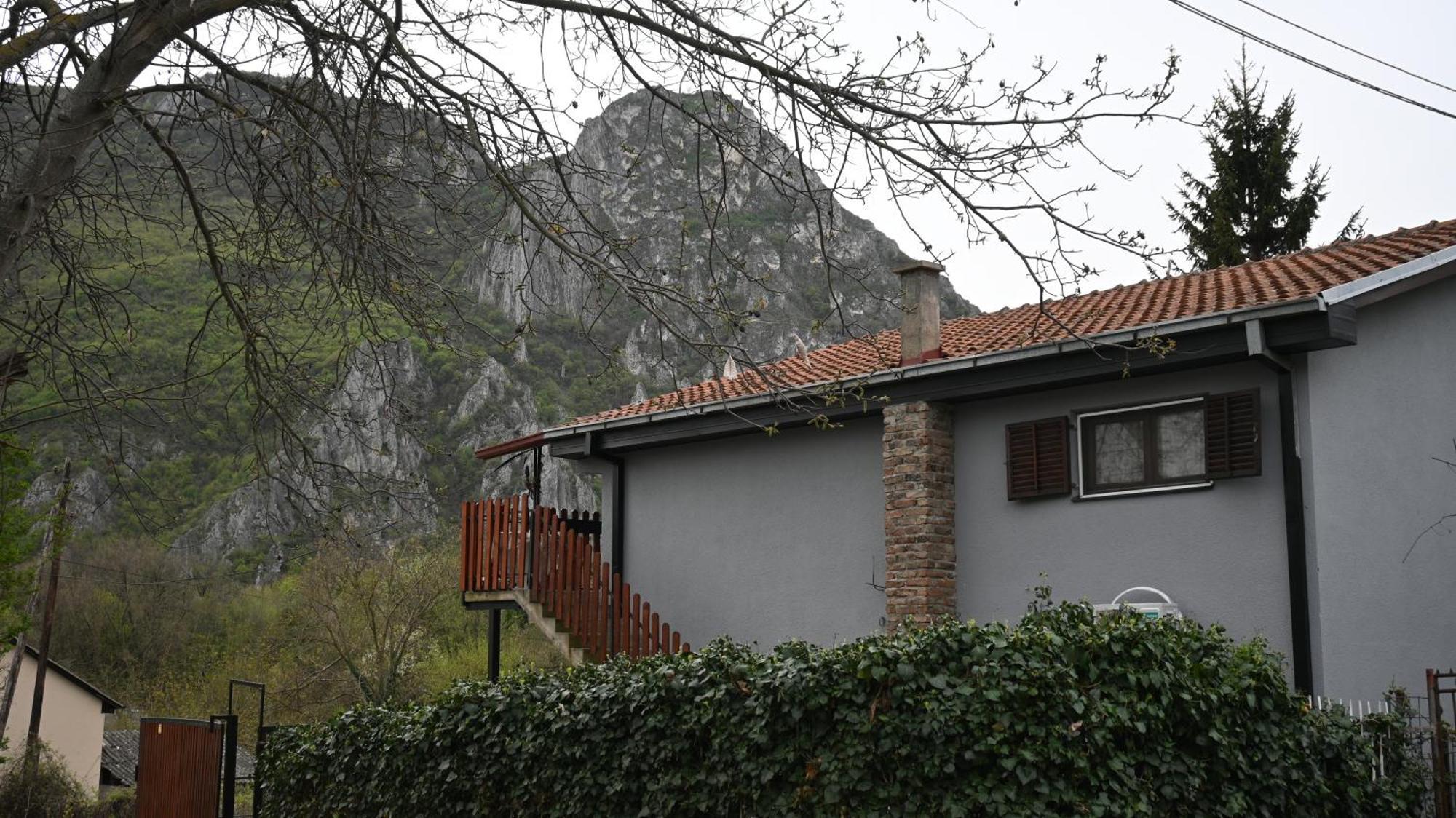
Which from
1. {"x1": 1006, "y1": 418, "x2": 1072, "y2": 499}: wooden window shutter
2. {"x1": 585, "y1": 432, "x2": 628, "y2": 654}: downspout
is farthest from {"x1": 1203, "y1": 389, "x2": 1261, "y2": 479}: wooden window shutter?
{"x1": 585, "y1": 432, "x2": 628, "y2": 654}: downspout

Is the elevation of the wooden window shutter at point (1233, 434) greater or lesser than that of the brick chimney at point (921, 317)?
lesser

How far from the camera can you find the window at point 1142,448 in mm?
10891

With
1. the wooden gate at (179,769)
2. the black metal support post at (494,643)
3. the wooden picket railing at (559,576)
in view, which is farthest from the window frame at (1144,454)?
the wooden gate at (179,769)

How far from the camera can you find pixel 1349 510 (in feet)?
35.4

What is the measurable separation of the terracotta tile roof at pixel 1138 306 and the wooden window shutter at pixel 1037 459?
843 millimetres

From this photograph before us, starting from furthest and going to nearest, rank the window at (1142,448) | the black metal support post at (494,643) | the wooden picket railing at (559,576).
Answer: the black metal support post at (494,643) → the wooden picket railing at (559,576) → the window at (1142,448)

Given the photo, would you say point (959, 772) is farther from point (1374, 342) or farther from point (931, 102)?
point (1374, 342)

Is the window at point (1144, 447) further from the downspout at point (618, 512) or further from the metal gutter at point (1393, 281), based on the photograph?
the downspout at point (618, 512)

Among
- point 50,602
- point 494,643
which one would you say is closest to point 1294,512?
point 494,643

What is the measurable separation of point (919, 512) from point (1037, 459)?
1.26 metres

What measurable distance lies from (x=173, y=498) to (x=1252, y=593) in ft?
28.2

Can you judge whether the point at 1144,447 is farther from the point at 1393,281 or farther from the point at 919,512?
the point at 1393,281

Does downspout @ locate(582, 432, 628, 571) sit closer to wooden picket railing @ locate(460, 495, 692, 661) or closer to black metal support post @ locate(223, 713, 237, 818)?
wooden picket railing @ locate(460, 495, 692, 661)

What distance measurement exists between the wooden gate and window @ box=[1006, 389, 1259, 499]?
862cm
